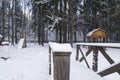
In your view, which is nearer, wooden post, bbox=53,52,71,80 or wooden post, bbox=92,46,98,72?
wooden post, bbox=53,52,71,80

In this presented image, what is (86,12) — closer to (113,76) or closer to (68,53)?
(113,76)

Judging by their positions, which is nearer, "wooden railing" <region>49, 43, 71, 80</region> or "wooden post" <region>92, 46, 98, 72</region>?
"wooden railing" <region>49, 43, 71, 80</region>

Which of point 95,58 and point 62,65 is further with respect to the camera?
point 95,58

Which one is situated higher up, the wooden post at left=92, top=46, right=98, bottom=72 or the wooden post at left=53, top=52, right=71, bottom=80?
the wooden post at left=53, top=52, right=71, bottom=80

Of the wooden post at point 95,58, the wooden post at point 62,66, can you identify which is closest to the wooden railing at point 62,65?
the wooden post at point 62,66

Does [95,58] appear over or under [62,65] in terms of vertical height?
under

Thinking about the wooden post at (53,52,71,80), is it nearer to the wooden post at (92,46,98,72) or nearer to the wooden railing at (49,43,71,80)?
the wooden railing at (49,43,71,80)

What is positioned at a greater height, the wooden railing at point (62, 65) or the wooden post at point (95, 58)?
the wooden railing at point (62, 65)

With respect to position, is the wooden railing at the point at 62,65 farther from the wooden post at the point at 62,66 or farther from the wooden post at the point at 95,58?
the wooden post at the point at 95,58

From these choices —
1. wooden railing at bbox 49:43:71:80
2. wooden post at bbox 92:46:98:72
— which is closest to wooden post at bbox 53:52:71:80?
wooden railing at bbox 49:43:71:80

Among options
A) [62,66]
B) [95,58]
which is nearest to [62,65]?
[62,66]

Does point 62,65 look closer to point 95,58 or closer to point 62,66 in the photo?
point 62,66

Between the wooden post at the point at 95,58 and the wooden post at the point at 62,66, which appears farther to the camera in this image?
the wooden post at the point at 95,58

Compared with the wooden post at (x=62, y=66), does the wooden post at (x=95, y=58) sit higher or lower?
lower
